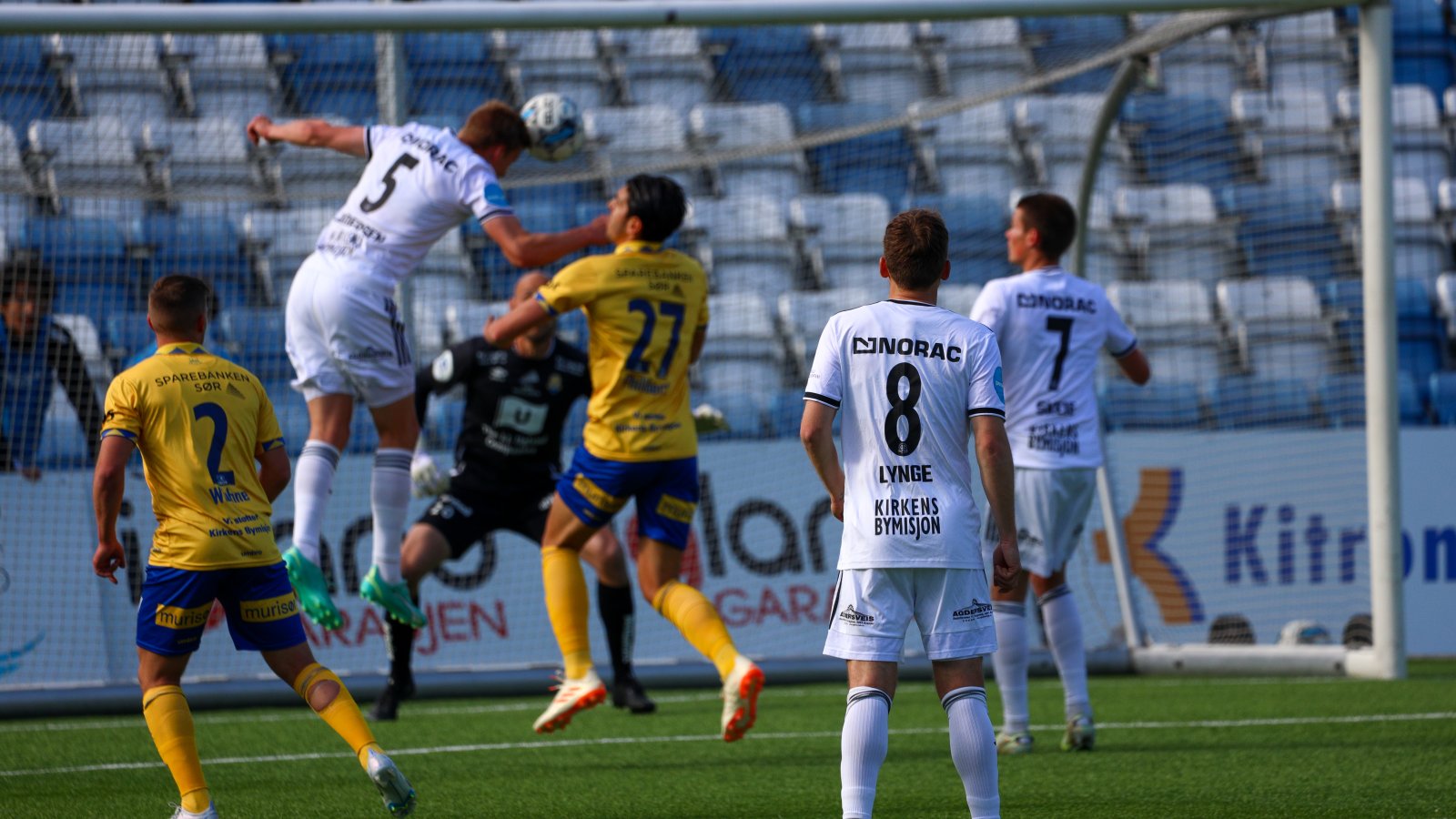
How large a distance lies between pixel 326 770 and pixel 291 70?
4.78 metres

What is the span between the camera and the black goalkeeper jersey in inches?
305

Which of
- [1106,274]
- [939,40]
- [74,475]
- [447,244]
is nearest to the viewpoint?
[74,475]

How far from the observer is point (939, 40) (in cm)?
1239

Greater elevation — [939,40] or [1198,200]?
[939,40]

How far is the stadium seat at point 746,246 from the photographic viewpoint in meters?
10.7

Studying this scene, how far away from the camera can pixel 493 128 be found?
19.7 ft

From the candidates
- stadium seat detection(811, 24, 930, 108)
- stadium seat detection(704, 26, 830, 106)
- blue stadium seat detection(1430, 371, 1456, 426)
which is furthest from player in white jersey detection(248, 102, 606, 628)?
blue stadium seat detection(1430, 371, 1456, 426)

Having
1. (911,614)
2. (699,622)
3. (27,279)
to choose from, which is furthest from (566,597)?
(27,279)

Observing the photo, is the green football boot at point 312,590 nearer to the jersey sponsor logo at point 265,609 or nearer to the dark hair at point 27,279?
the jersey sponsor logo at point 265,609

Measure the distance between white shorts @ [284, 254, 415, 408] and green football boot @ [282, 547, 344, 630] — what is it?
28.0 inches

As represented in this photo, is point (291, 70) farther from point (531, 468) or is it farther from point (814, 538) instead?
point (814, 538)

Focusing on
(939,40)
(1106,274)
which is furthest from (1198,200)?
(939,40)

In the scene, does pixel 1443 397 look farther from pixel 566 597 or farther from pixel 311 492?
pixel 311 492

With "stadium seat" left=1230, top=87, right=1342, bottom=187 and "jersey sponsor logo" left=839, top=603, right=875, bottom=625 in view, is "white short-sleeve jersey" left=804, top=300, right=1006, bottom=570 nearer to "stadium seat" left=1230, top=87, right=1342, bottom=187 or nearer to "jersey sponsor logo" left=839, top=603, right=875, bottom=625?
"jersey sponsor logo" left=839, top=603, right=875, bottom=625
